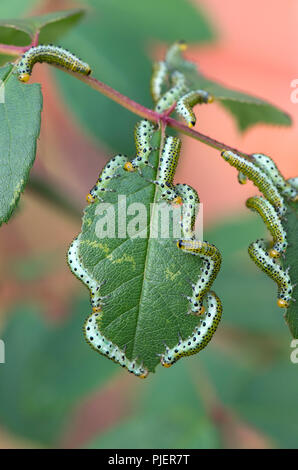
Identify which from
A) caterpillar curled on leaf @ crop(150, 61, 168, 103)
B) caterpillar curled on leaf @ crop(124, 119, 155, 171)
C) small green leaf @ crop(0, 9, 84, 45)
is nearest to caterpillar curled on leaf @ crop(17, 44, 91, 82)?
small green leaf @ crop(0, 9, 84, 45)

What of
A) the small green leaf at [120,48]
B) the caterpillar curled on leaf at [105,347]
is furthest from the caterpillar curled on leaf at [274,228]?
the small green leaf at [120,48]

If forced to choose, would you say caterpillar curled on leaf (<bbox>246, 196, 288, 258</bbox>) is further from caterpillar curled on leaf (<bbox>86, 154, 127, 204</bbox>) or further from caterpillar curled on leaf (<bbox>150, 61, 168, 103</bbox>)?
caterpillar curled on leaf (<bbox>150, 61, 168, 103</bbox>)

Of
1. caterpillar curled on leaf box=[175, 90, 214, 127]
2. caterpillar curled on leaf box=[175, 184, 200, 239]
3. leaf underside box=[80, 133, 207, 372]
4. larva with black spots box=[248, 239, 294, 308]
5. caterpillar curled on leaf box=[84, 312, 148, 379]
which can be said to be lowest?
caterpillar curled on leaf box=[84, 312, 148, 379]

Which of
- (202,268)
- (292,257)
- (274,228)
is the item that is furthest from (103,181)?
(292,257)

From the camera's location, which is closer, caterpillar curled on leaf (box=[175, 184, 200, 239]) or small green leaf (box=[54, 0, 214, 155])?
caterpillar curled on leaf (box=[175, 184, 200, 239])

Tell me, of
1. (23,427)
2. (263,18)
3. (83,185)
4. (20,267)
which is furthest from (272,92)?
(23,427)

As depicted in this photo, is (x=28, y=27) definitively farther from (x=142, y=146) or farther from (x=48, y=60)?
(x=142, y=146)

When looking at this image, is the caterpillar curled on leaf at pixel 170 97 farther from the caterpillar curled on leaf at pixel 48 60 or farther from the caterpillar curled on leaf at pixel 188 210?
the caterpillar curled on leaf at pixel 188 210
